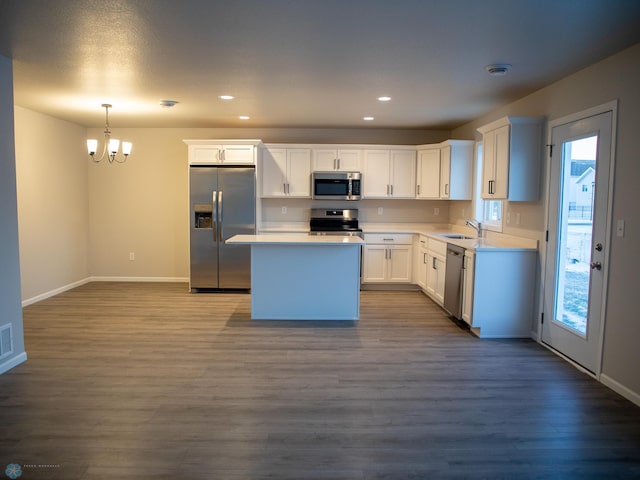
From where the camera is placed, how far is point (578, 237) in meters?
3.70

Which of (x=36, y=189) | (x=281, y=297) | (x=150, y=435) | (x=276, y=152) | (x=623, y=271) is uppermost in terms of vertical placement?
(x=276, y=152)

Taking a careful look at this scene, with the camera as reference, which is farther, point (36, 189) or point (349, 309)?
point (36, 189)

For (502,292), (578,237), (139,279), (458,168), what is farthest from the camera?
(139,279)

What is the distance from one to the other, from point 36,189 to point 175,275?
232cm

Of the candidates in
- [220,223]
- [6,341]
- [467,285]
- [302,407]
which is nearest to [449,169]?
[467,285]

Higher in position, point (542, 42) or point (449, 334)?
point (542, 42)

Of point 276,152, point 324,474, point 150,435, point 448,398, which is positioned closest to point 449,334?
point 448,398

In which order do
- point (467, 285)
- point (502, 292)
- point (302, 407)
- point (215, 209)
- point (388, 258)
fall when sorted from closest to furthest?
point (302, 407) → point (502, 292) → point (467, 285) → point (215, 209) → point (388, 258)

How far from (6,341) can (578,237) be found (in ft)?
15.3

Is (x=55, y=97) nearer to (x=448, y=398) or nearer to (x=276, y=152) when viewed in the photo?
(x=276, y=152)

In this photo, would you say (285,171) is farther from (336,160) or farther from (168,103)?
(168,103)

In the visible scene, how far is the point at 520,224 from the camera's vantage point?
4648mm

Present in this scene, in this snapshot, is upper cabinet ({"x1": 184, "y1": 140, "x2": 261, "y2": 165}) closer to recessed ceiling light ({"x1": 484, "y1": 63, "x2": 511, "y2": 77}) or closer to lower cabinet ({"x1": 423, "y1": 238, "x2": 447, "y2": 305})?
lower cabinet ({"x1": 423, "y1": 238, "x2": 447, "y2": 305})

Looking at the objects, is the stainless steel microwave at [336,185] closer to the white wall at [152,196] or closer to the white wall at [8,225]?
the white wall at [152,196]
